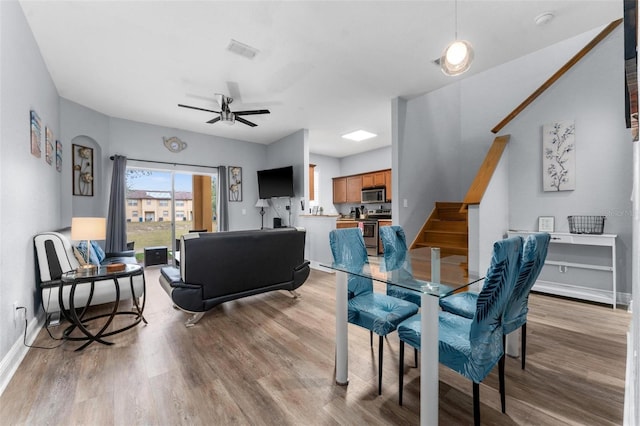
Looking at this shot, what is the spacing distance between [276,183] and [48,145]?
3.72 meters

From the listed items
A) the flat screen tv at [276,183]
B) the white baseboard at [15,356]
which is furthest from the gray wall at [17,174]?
the flat screen tv at [276,183]

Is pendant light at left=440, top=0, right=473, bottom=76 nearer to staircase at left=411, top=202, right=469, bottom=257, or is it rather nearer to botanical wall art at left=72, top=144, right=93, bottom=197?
staircase at left=411, top=202, right=469, bottom=257

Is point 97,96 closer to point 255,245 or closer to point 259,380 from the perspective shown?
point 255,245

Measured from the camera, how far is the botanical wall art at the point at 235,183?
6.55 meters

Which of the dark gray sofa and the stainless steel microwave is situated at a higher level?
the stainless steel microwave

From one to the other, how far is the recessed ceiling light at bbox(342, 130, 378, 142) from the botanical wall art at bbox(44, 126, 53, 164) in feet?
16.6

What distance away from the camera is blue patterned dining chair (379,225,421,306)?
2.07 meters

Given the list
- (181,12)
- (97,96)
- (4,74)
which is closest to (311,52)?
(181,12)

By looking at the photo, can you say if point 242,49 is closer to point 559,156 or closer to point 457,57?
point 457,57

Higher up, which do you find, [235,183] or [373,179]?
[373,179]

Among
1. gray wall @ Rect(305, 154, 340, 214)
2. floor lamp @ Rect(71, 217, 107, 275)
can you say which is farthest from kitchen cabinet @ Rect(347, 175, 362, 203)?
floor lamp @ Rect(71, 217, 107, 275)

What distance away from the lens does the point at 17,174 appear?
2.21 meters

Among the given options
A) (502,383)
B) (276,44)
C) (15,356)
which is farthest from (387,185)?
(15,356)

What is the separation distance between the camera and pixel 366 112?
4926 mm
